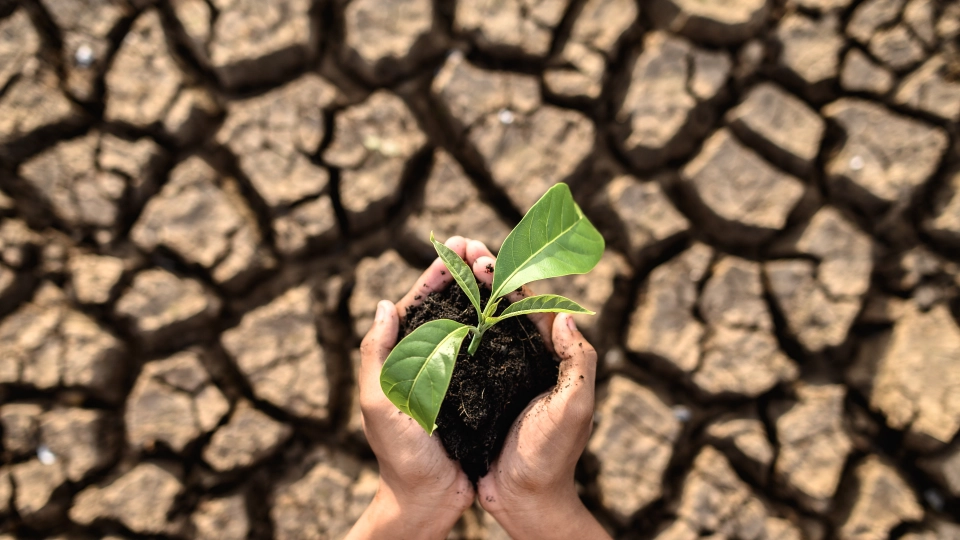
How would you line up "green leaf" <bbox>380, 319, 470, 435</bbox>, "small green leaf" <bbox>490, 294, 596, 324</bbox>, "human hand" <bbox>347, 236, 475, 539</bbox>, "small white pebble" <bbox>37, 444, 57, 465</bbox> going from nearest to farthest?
"green leaf" <bbox>380, 319, 470, 435</bbox>, "small green leaf" <bbox>490, 294, 596, 324</bbox>, "human hand" <bbox>347, 236, 475, 539</bbox>, "small white pebble" <bbox>37, 444, 57, 465</bbox>

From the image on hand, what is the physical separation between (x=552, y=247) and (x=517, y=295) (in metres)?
0.29

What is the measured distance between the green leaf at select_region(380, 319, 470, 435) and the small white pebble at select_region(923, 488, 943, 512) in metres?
1.78

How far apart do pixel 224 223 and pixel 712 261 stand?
168 centimetres

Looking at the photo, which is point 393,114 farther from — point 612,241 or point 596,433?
point 596,433

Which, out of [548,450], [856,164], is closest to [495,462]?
[548,450]

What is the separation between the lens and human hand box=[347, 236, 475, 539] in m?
1.47

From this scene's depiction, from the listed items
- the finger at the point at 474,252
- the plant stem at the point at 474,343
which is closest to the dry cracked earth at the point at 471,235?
the finger at the point at 474,252

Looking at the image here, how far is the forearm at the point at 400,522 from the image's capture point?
5.27ft

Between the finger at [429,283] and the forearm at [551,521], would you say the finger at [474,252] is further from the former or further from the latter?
the forearm at [551,521]

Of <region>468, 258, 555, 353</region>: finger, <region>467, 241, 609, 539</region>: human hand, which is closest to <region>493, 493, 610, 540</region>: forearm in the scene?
<region>467, 241, 609, 539</region>: human hand

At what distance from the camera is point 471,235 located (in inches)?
81.6

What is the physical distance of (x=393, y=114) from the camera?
214 centimetres

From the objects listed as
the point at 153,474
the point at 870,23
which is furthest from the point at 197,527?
the point at 870,23

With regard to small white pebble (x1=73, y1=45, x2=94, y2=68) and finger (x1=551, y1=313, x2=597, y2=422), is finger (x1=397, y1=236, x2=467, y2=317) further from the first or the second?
small white pebble (x1=73, y1=45, x2=94, y2=68)
